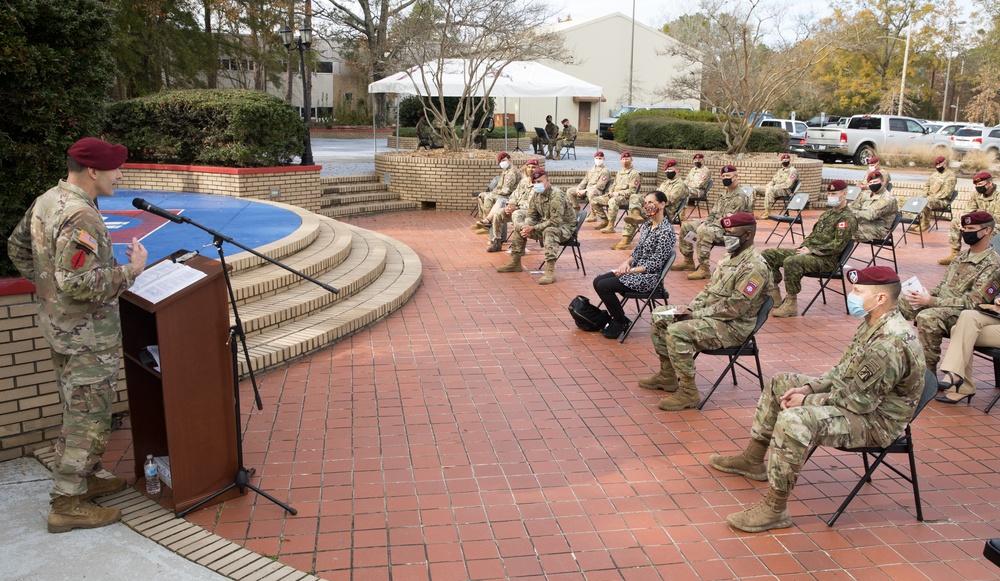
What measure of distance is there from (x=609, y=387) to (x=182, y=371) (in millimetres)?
3452

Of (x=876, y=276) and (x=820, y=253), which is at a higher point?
(x=876, y=276)

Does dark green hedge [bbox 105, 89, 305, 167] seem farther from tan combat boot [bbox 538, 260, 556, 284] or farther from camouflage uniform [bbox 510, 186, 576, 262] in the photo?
tan combat boot [bbox 538, 260, 556, 284]

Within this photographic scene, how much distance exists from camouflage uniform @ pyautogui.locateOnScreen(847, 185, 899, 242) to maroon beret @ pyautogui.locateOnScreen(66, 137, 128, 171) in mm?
9230

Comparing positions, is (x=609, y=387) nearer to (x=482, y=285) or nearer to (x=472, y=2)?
(x=482, y=285)

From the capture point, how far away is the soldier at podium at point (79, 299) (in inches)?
149

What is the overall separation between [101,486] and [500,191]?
9.61 m

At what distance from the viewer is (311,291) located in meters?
7.93

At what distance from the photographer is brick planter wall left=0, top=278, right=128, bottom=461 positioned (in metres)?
4.61

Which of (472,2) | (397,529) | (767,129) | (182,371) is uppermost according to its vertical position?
(472,2)

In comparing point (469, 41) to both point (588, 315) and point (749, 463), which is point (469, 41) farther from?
point (749, 463)

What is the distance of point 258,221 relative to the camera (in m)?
10.5

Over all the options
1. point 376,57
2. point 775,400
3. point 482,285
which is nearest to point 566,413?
point 775,400

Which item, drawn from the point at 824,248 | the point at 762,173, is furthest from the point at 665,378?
the point at 762,173

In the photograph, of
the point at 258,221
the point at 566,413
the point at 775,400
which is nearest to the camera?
the point at 775,400
